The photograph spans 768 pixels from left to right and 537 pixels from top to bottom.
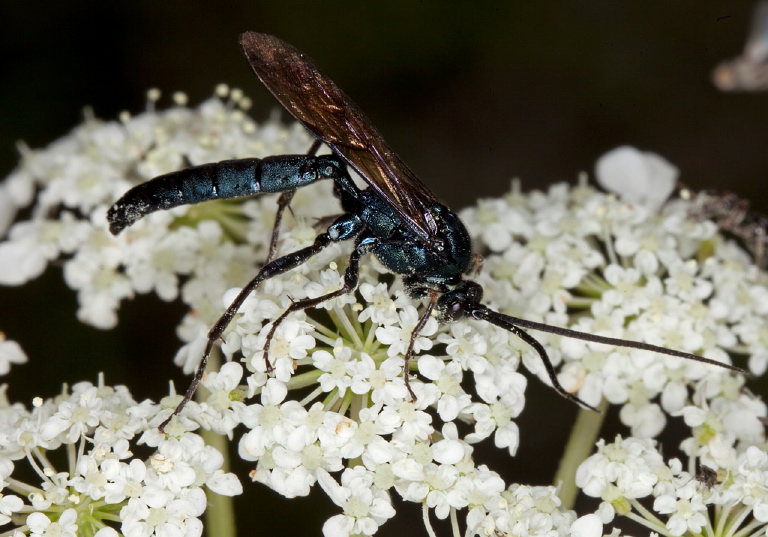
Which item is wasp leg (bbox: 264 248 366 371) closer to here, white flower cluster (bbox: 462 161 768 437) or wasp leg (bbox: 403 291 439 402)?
wasp leg (bbox: 403 291 439 402)

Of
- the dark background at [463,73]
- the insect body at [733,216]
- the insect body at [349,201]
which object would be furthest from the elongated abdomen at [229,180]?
the dark background at [463,73]

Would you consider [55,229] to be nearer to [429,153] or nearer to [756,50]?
[429,153]

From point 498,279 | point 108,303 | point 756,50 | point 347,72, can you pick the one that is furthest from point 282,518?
point 756,50

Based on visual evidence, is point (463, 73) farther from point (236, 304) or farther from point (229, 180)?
point (236, 304)

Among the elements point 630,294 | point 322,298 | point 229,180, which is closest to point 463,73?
point 630,294

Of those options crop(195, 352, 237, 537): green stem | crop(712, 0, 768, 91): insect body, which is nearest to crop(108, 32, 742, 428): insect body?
crop(195, 352, 237, 537): green stem

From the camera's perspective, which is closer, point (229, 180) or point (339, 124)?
point (339, 124)
